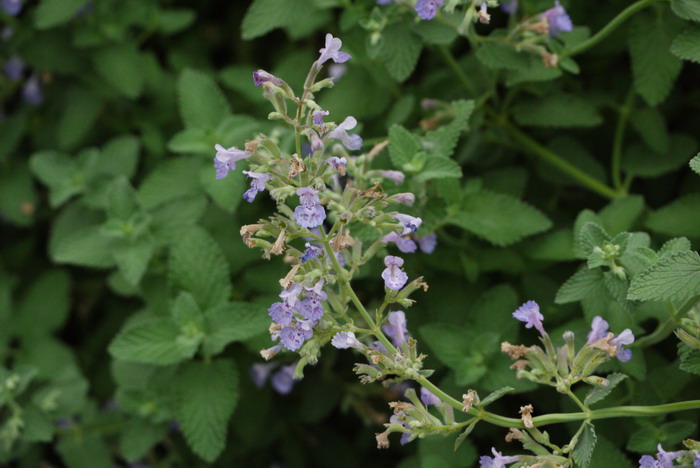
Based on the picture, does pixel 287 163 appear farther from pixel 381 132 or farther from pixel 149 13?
pixel 149 13

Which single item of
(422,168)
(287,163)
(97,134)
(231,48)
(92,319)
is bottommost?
(92,319)

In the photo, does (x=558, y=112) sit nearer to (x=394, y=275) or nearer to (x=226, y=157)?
(x=394, y=275)

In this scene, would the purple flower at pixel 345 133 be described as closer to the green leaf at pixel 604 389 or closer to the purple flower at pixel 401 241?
the purple flower at pixel 401 241

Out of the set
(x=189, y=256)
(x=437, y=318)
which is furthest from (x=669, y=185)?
(x=189, y=256)

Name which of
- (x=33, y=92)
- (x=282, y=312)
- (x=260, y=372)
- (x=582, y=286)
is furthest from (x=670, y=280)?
(x=33, y=92)

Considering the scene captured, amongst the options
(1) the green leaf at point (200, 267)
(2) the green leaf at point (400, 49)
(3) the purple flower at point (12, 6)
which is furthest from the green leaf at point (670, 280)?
(3) the purple flower at point (12, 6)

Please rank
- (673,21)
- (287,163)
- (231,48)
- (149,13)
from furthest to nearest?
(231,48) < (149,13) < (673,21) < (287,163)

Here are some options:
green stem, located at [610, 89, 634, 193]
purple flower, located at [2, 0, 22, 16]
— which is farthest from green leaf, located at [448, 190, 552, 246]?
purple flower, located at [2, 0, 22, 16]
